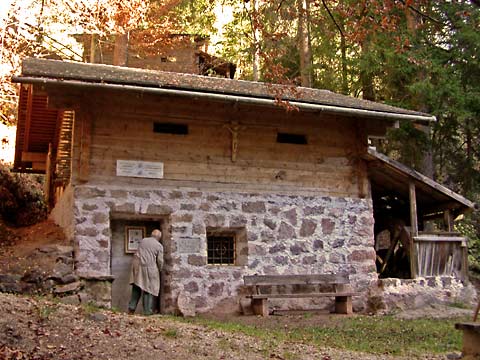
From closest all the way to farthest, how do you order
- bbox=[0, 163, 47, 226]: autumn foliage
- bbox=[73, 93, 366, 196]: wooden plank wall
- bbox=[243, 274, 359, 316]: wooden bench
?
bbox=[243, 274, 359, 316]: wooden bench < bbox=[73, 93, 366, 196]: wooden plank wall < bbox=[0, 163, 47, 226]: autumn foliage

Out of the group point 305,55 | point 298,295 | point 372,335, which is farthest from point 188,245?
point 305,55

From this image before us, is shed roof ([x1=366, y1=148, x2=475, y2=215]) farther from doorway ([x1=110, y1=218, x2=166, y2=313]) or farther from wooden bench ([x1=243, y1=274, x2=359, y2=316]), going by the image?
doorway ([x1=110, y1=218, x2=166, y2=313])

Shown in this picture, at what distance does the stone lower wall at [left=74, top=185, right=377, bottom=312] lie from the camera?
36.5 feet

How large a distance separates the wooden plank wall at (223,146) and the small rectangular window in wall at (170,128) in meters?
0.09

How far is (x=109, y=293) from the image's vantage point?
1058cm

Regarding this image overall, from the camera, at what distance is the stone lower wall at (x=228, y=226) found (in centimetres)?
1112

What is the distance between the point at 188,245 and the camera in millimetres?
11617

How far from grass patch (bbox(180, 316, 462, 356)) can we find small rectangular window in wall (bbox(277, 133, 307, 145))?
12.6 feet

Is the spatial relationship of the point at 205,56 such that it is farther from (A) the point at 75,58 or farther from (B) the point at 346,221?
(B) the point at 346,221

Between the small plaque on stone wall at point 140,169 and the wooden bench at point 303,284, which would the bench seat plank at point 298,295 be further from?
the small plaque on stone wall at point 140,169

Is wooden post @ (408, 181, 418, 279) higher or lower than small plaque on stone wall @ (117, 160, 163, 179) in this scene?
lower

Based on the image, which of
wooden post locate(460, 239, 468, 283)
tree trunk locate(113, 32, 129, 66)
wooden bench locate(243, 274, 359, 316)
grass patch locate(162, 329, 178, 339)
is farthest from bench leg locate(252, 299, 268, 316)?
tree trunk locate(113, 32, 129, 66)

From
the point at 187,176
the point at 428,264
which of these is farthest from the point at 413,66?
the point at 187,176

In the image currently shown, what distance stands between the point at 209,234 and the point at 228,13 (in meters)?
15.0
